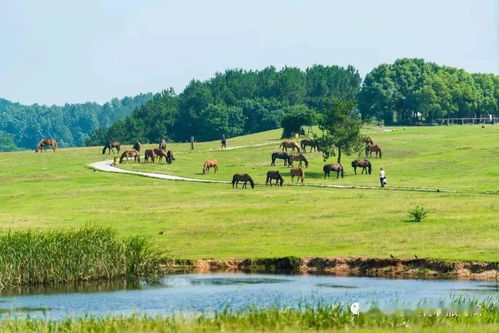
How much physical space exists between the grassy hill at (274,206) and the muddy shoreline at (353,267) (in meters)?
1.08

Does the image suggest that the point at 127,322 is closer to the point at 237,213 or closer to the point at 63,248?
the point at 63,248

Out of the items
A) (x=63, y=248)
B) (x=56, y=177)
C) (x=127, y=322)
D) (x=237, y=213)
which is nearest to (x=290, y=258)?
(x=63, y=248)

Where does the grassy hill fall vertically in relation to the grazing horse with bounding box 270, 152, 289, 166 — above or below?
below

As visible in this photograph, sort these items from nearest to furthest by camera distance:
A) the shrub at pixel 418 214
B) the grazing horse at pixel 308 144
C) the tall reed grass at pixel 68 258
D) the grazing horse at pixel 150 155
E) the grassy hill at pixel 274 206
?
the tall reed grass at pixel 68 258
the grassy hill at pixel 274 206
the shrub at pixel 418 214
the grazing horse at pixel 150 155
the grazing horse at pixel 308 144

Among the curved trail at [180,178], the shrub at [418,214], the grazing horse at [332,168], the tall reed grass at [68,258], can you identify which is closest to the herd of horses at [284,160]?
the grazing horse at [332,168]

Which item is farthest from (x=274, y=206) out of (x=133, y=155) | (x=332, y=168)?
(x=133, y=155)

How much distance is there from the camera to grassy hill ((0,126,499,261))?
Result: 203ft

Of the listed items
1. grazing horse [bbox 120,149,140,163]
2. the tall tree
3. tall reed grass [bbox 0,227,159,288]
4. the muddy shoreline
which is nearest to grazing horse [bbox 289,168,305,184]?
the tall tree

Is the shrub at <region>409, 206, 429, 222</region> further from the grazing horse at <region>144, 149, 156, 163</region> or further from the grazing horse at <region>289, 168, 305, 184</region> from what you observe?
the grazing horse at <region>144, 149, 156, 163</region>

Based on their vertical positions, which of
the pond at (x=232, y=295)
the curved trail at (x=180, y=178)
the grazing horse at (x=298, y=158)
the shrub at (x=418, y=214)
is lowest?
the pond at (x=232, y=295)

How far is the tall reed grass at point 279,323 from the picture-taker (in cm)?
3431

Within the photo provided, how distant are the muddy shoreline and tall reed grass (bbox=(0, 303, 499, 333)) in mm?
16921

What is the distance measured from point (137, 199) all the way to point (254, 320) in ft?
172

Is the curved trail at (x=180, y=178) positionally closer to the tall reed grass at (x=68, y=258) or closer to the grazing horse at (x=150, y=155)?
the grazing horse at (x=150, y=155)
